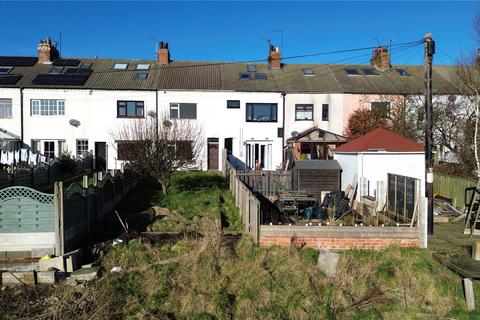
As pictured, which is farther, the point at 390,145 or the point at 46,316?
the point at 390,145

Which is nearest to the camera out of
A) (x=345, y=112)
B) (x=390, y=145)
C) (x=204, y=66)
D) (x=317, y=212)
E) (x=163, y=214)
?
(x=163, y=214)

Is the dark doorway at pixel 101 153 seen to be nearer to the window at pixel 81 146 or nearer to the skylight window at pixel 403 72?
the window at pixel 81 146

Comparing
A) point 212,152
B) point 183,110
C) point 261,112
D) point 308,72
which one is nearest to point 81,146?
point 183,110

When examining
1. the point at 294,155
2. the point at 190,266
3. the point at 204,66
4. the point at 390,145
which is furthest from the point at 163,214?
the point at 204,66

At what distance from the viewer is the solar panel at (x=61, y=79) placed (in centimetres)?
2778

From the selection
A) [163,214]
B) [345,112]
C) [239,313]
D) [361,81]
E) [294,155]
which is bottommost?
[239,313]

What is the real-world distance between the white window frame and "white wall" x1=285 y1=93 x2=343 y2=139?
18.5m

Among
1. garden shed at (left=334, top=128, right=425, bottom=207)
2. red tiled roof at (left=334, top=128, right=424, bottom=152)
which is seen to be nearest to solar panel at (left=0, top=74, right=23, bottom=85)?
red tiled roof at (left=334, top=128, right=424, bottom=152)

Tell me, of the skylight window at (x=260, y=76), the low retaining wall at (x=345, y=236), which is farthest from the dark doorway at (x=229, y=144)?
the low retaining wall at (x=345, y=236)

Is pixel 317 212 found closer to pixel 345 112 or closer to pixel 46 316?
pixel 46 316

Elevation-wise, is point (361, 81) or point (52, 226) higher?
point (361, 81)

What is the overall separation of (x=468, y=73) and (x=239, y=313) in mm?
21421

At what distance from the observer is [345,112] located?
1153 inches

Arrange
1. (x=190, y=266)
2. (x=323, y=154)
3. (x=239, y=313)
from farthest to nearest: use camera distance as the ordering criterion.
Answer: (x=323, y=154), (x=190, y=266), (x=239, y=313)
